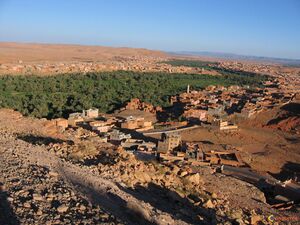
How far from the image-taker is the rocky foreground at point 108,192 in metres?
5.64

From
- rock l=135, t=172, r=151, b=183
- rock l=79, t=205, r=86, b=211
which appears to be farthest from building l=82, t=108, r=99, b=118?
rock l=79, t=205, r=86, b=211

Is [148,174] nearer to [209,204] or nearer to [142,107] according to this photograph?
[209,204]

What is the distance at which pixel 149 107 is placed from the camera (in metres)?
31.7

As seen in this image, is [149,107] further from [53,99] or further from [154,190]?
[154,190]

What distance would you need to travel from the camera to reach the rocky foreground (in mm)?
5637

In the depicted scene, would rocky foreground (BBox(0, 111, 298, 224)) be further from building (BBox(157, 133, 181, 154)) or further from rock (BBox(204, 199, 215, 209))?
building (BBox(157, 133, 181, 154))

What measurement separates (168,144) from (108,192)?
1090 centimetres

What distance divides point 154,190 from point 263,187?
20.5 feet

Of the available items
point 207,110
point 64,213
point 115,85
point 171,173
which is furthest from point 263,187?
point 115,85

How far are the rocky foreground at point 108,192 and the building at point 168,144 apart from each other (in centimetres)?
481

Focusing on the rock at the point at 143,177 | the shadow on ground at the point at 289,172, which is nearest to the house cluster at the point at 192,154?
the shadow on ground at the point at 289,172

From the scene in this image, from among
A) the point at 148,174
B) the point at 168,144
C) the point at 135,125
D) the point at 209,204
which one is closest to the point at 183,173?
the point at 148,174

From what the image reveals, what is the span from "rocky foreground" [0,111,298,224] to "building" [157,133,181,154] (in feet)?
15.8

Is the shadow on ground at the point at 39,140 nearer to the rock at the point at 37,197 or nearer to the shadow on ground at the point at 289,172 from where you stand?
the rock at the point at 37,197
